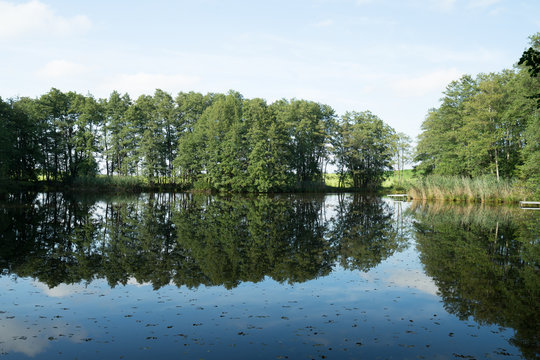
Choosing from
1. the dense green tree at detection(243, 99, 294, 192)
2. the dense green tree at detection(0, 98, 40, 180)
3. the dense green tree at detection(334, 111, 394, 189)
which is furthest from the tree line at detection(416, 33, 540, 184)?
the dense green tree at detection(0, 98, 40, 180)

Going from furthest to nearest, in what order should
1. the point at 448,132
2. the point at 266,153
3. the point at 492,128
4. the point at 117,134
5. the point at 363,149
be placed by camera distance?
the point at 363,149 → the point at 117,134 → the point at 266,153 → the point at 448,132 → the point at 492,128

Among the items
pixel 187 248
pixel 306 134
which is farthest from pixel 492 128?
pixel 187 248

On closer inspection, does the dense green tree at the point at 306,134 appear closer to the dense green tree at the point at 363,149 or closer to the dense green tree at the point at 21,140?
the dense green tree at the point at 363,149

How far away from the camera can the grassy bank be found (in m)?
35.6

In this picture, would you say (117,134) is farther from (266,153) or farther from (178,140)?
(266,153)

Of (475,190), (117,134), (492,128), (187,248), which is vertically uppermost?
(117,134)

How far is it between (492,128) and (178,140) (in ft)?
152

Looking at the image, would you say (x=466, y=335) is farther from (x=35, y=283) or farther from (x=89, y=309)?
(x=35, y=283)

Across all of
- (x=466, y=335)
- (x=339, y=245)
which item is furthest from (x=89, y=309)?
(x=339, y=245)

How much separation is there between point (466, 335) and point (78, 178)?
59538mm

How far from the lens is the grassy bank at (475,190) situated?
117 ft

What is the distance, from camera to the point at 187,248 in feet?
44.5

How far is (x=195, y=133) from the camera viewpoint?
199 ft

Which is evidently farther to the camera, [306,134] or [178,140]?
[306,134]
